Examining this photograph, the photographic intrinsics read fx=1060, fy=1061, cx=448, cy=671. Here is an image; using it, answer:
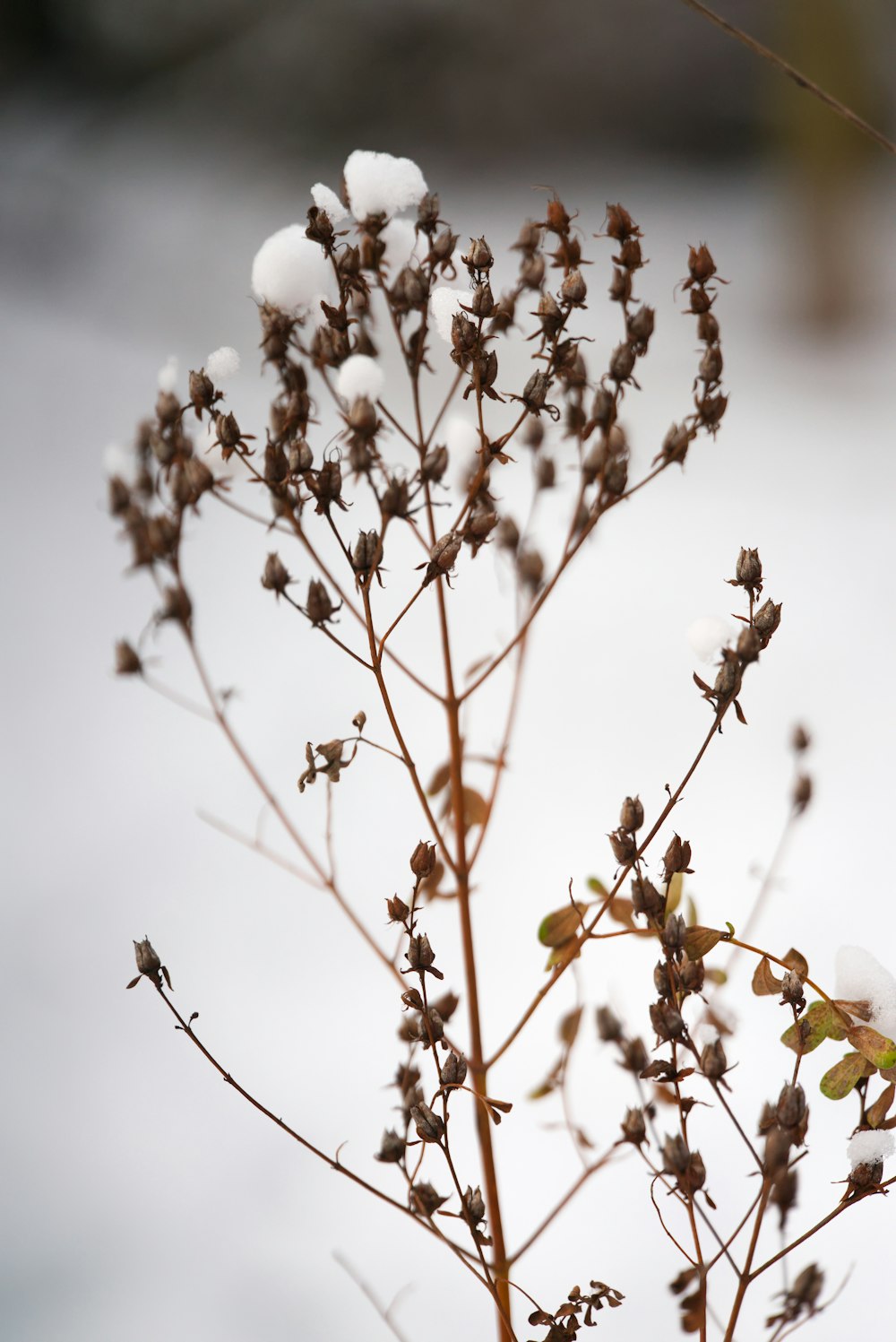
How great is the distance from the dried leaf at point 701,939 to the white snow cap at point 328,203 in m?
0.28

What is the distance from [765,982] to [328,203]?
31 centimetres

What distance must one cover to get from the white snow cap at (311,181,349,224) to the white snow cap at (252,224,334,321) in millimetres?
12

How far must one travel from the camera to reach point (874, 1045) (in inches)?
13.0

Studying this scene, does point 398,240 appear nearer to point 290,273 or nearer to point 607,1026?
point 290,273

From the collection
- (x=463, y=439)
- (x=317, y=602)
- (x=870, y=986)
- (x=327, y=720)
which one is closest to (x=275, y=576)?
(x=317, y=602)

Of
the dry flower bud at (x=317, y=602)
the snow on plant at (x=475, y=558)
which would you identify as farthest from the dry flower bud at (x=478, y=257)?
the dry flower bud at (x=317, y=602)

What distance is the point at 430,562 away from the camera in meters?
0.34

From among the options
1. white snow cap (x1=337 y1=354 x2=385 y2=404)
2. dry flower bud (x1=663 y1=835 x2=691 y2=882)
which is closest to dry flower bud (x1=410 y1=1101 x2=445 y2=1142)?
dry flower bud (x1=663 y1=835 x2=691 y2=882)

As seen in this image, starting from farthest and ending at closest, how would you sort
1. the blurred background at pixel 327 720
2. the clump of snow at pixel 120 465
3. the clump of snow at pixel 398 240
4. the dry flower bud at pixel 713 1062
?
the blurred background at pixel 327 720
the clump of snow at pixel 120 465
the clump of snow at pixel 398 240
the dry flower bud at pixel 713 1062

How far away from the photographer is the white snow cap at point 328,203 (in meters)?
0.37

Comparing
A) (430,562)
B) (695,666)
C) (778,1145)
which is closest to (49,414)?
(695,666)

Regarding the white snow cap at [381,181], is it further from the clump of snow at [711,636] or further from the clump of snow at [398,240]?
the clump of snow at [711,636]

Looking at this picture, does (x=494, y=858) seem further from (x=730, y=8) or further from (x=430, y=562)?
(x=730, y=8)

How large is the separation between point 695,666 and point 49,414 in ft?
3.74
